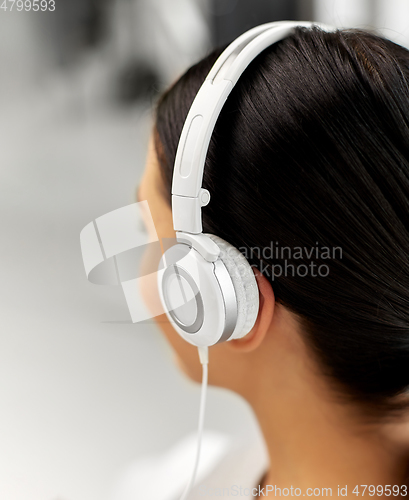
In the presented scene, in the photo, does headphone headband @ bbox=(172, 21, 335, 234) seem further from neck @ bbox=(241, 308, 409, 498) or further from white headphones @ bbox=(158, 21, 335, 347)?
neck @ bbox=(241, 308, 409, 498)

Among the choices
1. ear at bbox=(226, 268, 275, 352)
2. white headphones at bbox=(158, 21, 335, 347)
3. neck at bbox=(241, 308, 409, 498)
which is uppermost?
white headphones at bbox=(158, 21, 335, 347)

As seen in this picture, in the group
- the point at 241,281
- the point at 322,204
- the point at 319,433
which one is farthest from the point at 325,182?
the point at 319,433

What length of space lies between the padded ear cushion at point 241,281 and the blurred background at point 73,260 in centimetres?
21

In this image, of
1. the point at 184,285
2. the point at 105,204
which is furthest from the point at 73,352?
the point at 184,285

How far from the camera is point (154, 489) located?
0.98m

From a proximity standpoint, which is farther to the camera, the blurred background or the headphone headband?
the blurred background

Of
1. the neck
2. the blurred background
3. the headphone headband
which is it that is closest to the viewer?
the headphone headband

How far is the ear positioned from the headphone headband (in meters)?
0.11

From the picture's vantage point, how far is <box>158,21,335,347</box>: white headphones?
1.65ft

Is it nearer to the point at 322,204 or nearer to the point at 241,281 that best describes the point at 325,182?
the point at 322,204

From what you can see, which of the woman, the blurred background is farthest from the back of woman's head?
the blurred background

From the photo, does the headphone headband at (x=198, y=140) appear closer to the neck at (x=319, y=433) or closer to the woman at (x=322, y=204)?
the woman at (x=322, y=204)

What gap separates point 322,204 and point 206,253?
0.15 metres

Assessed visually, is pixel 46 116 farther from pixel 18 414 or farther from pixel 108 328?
pixel 18 414
